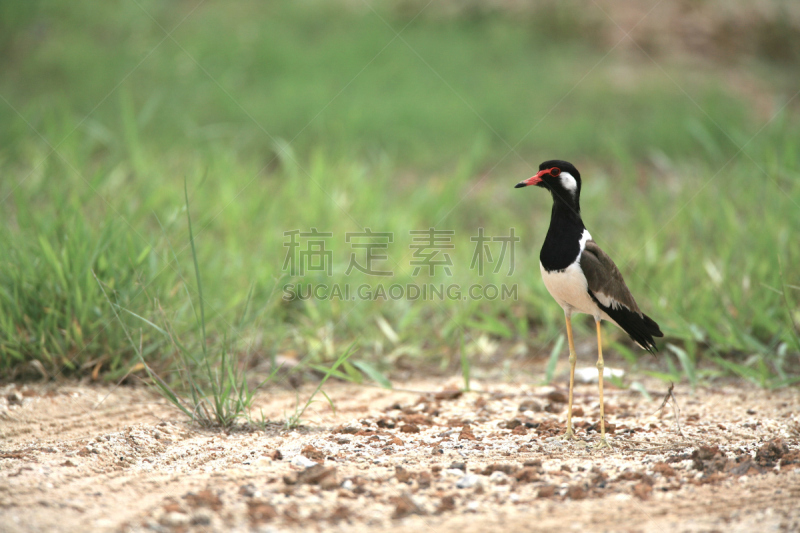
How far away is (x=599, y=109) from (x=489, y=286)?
3.88m

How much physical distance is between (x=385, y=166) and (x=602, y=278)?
11.1 ft

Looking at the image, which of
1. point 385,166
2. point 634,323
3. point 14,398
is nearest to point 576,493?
point 634,323

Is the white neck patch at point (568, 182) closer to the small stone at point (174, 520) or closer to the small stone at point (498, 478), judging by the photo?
the small stone at point (498, 478)

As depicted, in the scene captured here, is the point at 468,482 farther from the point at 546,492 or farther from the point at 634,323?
the point at 634,323

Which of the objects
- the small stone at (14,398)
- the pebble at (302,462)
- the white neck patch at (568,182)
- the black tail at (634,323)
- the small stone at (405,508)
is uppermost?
the white neck patch at (568,182)

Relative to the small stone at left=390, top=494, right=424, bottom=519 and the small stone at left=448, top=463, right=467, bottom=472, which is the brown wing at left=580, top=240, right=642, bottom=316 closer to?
the small stone at left=448, top=463, right=467, bottom=472

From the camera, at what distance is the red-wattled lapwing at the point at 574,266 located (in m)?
2.73

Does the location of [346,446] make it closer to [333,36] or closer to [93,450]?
[93,450]

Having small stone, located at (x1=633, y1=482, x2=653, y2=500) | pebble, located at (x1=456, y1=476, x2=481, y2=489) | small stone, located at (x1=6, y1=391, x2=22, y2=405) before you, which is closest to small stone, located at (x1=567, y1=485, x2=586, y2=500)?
small stone, located at (x1=633, y1=482, x2=653, y2=500)

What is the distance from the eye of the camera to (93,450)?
2.47 metres

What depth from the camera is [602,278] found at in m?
2.76

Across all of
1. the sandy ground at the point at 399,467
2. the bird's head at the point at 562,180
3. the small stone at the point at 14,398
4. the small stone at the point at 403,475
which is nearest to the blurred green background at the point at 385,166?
the small stone at the point at 14,398

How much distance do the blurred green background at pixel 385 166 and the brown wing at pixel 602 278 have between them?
0.89 meters

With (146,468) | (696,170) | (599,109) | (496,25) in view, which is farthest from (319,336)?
(496,25)
